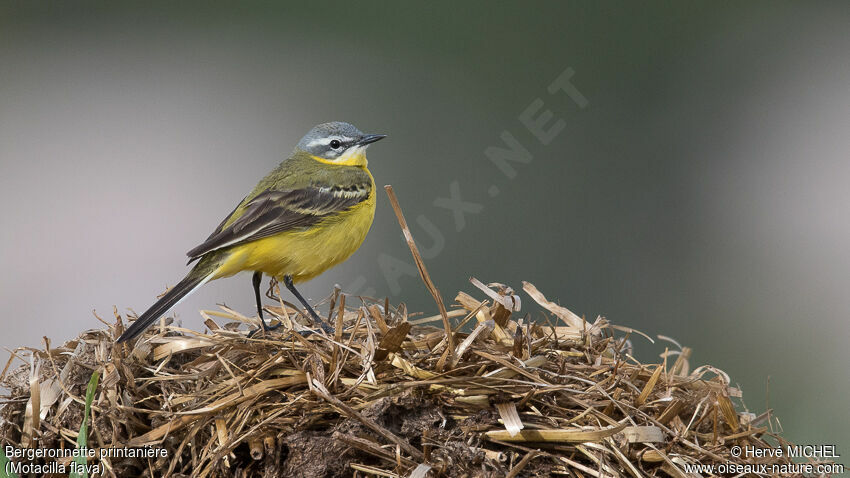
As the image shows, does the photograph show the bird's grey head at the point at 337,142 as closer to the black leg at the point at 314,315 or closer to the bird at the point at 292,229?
the bird at the point at 292,229

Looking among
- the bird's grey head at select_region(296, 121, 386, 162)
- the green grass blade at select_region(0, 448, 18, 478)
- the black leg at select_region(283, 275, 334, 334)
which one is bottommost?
the green grass blade at select_region(0, 448, 18, 478)

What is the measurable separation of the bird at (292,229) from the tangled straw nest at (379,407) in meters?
0.54

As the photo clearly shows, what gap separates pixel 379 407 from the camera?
1.75 meters

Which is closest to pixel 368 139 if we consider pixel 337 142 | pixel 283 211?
pixel 337 142

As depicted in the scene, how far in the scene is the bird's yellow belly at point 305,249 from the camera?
9.75 feet

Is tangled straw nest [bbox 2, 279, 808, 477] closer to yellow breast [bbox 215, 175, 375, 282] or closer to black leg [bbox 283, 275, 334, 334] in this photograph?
black leg [bbox 283, 275, 334, 334]

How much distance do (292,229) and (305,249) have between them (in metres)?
0.11

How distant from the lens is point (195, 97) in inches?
207

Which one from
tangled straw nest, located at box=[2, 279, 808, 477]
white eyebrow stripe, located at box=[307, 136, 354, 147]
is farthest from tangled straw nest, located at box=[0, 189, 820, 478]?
white eyebrow stripe, located at box=[307, 136, 354, 147]

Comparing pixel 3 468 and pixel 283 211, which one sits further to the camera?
pixel 283 211

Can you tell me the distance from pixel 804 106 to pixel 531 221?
254 cm

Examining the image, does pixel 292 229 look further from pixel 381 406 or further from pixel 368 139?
pixel 381 406

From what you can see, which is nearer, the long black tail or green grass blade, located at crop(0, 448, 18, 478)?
green grass blade, located at crop(0, 448, 18, 478)

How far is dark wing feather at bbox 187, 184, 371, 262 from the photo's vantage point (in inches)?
113
